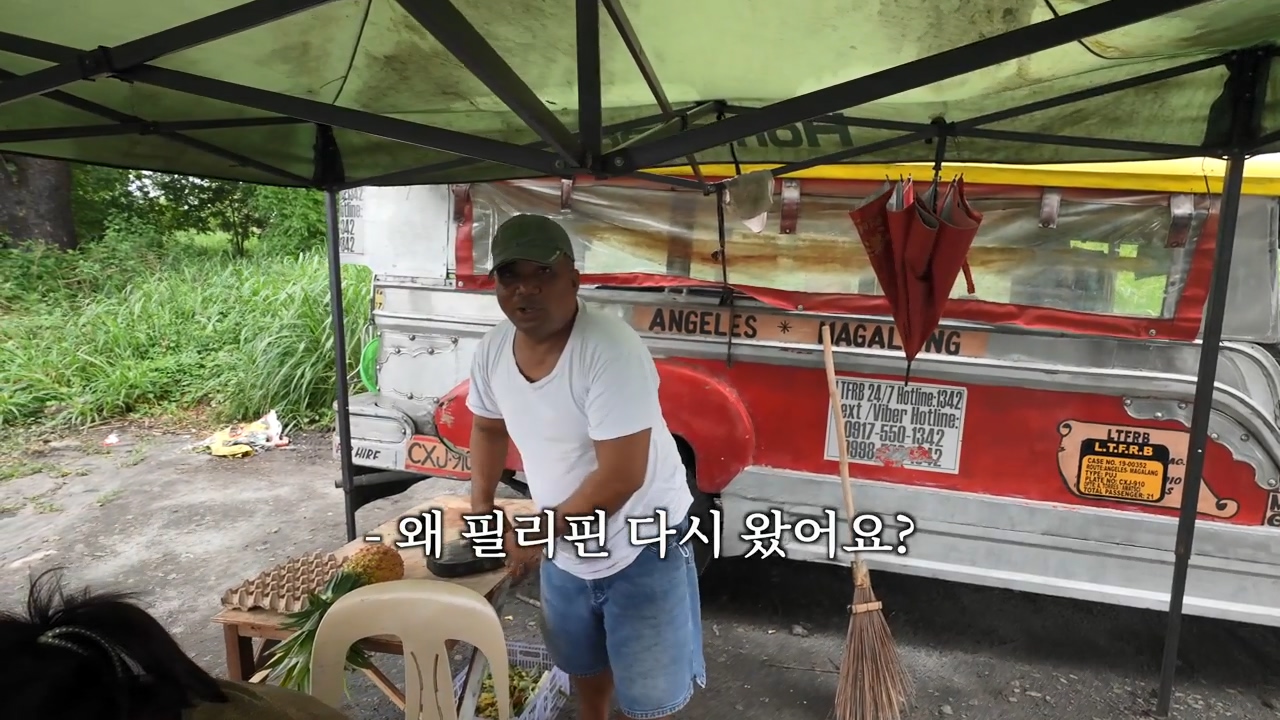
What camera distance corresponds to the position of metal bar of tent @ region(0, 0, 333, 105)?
122cm

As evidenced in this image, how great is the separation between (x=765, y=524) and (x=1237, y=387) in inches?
76.8

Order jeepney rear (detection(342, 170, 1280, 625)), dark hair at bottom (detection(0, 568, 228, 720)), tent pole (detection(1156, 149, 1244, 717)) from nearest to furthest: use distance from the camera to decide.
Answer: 1. dark hair at bottom (detection(0, 568, 228, 720))
2. tent pole (detection(1156, 149, 1244, 717))
3. jeepney rear (detection(342, 170, 1280, 625))

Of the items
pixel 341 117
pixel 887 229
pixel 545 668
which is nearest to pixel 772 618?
pixel 545 668

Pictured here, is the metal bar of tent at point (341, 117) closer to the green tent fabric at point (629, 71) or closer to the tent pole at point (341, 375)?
the green tent fabric at point (629, 71)

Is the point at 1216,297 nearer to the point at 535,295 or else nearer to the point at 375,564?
the point at 535,295

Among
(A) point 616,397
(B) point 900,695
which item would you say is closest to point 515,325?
(A) point 616,397

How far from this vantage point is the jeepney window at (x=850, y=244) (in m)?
2.90

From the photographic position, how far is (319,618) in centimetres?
212

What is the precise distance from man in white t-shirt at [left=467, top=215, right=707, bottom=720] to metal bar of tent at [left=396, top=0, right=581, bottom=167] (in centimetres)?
50

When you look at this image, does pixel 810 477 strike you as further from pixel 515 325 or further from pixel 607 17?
pixel 607 17

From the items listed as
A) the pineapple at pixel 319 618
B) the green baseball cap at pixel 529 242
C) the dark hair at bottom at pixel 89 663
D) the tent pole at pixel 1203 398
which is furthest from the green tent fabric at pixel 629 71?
the pineapple at pixel 319 618

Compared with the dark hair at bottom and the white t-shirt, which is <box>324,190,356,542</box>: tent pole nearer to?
the white t-shirt
